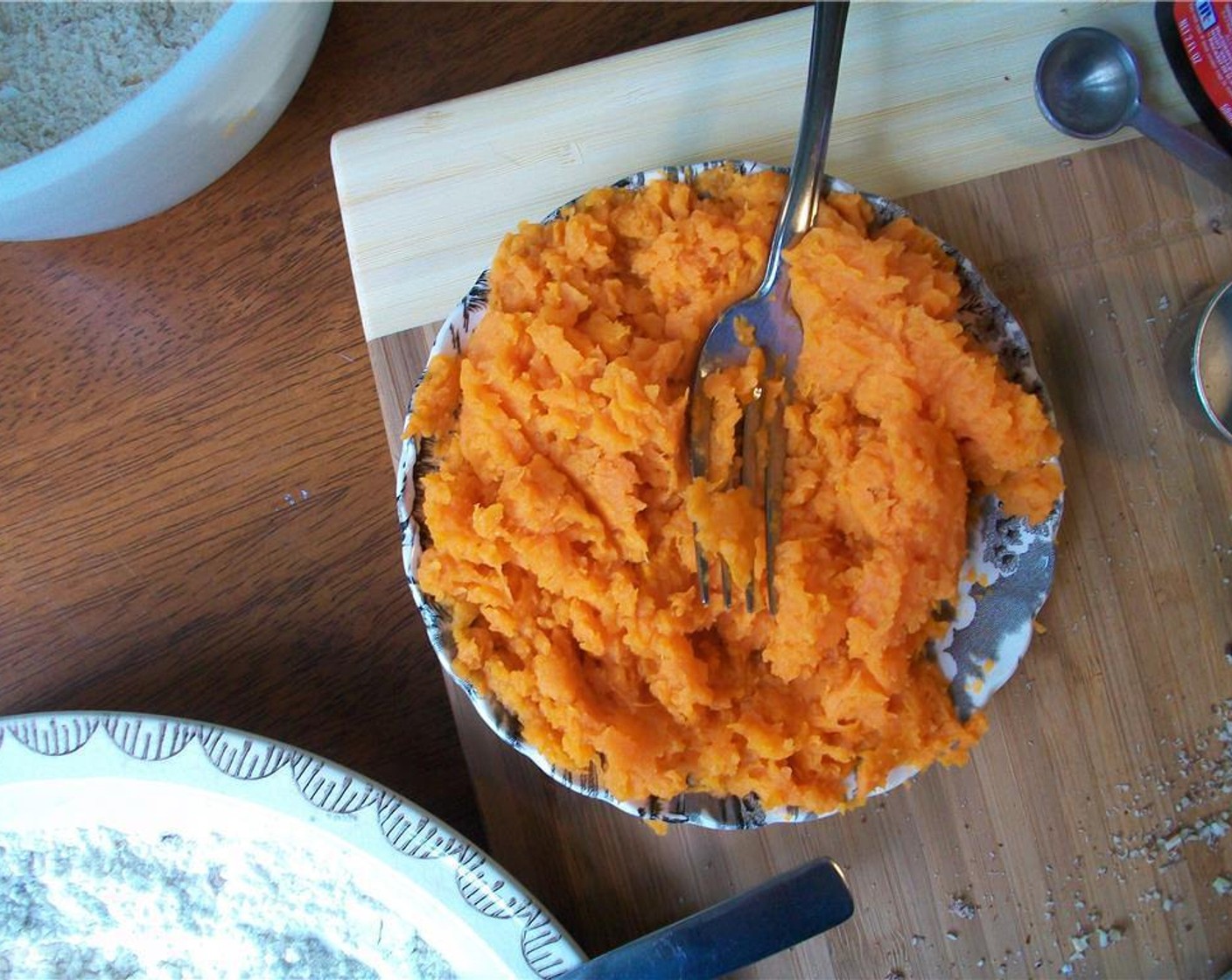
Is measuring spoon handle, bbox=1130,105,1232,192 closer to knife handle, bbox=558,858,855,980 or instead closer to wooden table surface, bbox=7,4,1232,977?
wooden table surface, bbox=7,4,1232,977

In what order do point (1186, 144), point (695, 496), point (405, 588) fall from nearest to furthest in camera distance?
1. point (695, 496)
2. point (1186, 144)
3. point (405, 588)

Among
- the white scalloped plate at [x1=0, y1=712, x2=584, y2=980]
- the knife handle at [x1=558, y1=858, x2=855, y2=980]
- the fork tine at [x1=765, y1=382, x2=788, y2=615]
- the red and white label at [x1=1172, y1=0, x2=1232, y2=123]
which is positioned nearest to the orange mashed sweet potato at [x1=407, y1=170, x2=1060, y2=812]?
the fork tine at [x1=765, y1=382, x2=788, y2=615]

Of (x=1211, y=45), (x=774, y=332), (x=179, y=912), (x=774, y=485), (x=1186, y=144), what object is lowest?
(x=179, y=912)

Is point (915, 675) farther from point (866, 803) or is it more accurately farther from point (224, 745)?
point (224, 745)

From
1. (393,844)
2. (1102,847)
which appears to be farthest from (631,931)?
(1102,847)

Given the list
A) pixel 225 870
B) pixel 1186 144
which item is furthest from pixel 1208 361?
pixel 225 870

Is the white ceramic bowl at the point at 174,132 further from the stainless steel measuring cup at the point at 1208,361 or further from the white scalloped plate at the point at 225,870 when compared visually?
the stainless steel measuring cup at the point at 1208,361

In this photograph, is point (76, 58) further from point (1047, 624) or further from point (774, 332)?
point (1047, 624)
